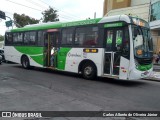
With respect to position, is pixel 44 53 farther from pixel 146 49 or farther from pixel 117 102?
pixel 117 102

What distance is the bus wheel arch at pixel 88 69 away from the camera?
12094mm

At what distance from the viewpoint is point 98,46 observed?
38.6ft

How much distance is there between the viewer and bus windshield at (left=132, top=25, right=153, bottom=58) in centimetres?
1068

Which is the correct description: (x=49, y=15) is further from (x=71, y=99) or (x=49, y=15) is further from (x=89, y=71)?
(x=71, y=99)

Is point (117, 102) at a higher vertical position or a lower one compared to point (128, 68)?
lower

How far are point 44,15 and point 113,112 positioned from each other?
43120 millimetres

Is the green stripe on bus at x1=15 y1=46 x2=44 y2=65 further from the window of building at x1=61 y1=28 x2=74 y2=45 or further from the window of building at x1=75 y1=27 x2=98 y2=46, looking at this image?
the window of building at x1=75 y1=27 x2=98 y2=46

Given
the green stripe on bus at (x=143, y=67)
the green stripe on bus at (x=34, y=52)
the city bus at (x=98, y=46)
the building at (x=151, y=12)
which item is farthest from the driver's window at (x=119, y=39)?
the building at (x=151, y=12)

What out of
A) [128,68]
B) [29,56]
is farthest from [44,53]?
[128,68]

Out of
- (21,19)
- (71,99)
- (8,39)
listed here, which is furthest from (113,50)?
(21,19)

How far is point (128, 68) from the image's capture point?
1057 cm

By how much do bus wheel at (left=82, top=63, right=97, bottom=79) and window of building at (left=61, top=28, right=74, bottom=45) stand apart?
5.83 ft

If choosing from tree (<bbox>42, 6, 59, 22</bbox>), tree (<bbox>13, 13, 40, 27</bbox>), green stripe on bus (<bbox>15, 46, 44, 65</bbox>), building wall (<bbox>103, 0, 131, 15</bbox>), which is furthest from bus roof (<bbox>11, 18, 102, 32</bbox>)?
tree (<bbox>13, 13, 40, 27</bbox>)

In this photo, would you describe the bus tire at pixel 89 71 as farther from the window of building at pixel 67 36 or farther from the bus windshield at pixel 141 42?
the bus windshield at pixel 141 42
